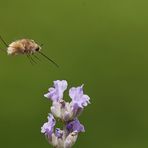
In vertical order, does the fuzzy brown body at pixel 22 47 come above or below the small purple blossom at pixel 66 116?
above

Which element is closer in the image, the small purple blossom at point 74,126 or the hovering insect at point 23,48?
the small purple blossom at point 74,126

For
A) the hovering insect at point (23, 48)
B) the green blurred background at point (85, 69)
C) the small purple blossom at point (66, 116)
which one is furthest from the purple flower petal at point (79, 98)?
the green blurred background at point (85, 69)

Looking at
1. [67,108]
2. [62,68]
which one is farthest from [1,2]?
[67,108]

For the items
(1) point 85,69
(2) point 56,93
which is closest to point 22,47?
(2) point 56,93

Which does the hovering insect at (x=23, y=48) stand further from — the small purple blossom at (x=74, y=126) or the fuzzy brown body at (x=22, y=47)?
the small purple blossom at (x=74, y=126)

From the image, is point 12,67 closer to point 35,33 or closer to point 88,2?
point 35,33

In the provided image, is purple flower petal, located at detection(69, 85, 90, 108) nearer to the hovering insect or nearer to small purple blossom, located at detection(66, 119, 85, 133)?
small purple blossom, located at detection(66, 119, 85, 133)
